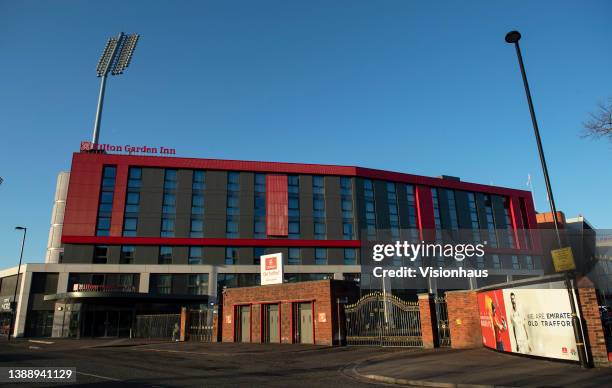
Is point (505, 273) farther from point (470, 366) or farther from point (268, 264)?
point (470, 366)

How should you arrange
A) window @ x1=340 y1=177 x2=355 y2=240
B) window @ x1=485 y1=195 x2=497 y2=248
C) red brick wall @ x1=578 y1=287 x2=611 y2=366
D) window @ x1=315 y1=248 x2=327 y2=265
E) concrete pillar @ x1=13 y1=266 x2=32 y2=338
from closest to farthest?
red brick wall @ x1=578 y1=287 x2=611 y2=366 < concrete pillar @ x1=13 y1=266 x2=32 y2=338 < window @ x1=315 y1=248 x2=327 y2=265 < window @ x1=340 y1=177 x2=355 y2=240 < window @ x1=485 y1=195 x2=497 y2=248

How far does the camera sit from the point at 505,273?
7056 centimetres

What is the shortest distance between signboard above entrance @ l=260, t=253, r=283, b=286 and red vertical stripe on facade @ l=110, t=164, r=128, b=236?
28.4 metres

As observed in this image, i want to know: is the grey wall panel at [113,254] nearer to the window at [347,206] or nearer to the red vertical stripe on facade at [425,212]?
the window at [347,206]

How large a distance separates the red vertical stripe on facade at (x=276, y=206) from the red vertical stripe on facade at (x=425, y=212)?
20898 mm

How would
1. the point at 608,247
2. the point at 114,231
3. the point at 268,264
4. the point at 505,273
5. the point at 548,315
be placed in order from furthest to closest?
the point at 505,273
the point at 114,231
the point at 268,264
the point at 608,247
the point at 548,315

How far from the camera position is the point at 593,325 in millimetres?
13891

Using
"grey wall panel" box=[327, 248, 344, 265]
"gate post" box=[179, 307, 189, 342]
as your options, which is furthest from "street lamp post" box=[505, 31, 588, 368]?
"grey wall panel" box=[327, 248, 344, 265]

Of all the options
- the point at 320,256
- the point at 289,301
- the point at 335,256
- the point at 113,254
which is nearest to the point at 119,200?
the point at 113,254

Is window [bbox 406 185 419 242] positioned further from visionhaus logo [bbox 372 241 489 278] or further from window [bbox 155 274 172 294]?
window [bbox 155 274 172 294]

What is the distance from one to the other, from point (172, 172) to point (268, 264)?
30.6 metres

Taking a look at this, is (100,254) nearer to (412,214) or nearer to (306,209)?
(306,209)

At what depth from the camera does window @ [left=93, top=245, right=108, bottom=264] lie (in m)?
53.2

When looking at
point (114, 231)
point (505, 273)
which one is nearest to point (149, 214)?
point (114, 231)
